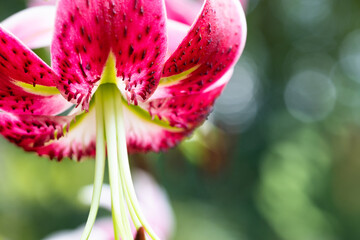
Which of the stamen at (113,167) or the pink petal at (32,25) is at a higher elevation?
the pink petal at (32,25)

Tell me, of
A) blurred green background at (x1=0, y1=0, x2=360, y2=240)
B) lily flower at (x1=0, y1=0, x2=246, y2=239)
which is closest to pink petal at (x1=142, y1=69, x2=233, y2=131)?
lily flower at (x1=0, y1=0, x2=246, y2=239)

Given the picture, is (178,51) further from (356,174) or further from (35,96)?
(356,174)

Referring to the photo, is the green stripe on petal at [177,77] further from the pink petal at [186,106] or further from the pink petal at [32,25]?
the pink petal at [32,25]

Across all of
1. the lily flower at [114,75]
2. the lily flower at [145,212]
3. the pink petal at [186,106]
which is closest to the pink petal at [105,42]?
the lily flower at [114,75]

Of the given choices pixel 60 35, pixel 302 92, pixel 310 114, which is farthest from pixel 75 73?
pixel 302 92

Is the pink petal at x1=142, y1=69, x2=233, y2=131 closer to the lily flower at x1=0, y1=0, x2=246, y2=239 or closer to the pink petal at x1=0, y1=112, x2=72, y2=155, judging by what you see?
the lily flower at x1=0, y1=0, x2=246, y2=239

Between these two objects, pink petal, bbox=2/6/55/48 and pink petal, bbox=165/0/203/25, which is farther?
pink petal, bbox=165/0/203/25
